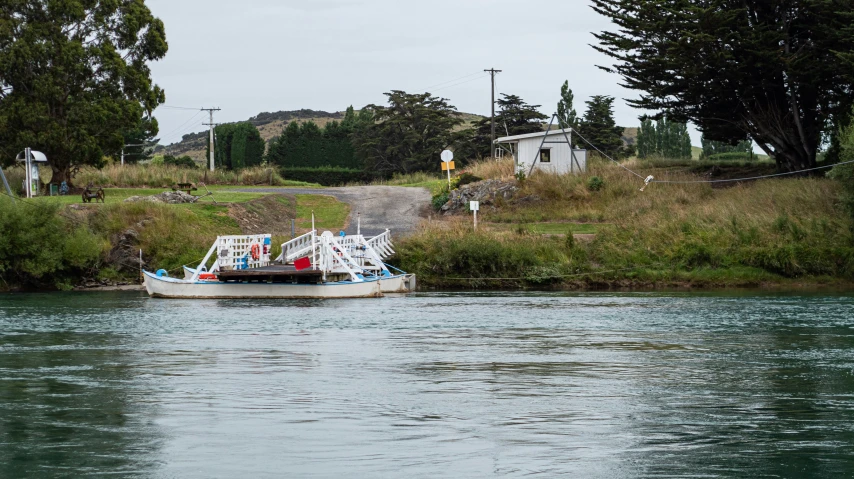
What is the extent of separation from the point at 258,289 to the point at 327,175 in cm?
5937

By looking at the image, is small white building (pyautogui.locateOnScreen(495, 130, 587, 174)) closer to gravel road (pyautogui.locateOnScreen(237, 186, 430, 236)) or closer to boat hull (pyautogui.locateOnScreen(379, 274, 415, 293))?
gravel road (pyautogui.locateOnScreen(237, 186, 430, 236))

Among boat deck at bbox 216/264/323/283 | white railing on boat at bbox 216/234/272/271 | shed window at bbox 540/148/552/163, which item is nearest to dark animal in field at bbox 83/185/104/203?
white railing on boat at bbox 216/234/272/271

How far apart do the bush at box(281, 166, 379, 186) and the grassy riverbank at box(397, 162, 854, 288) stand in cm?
4914

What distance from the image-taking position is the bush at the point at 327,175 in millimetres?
101375

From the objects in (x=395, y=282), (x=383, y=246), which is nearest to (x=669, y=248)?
(x=395, y=282)

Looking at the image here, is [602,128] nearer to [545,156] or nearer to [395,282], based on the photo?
[545,156]

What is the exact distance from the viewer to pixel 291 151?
4710 inches

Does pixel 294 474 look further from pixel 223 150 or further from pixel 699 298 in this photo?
pixel 223 150

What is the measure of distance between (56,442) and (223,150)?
377 ft

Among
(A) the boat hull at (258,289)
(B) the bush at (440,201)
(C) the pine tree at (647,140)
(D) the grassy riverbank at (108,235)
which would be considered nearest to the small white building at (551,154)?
(B) the bush at (440,201)

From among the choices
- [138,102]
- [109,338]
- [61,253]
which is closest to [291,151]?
[138,102]

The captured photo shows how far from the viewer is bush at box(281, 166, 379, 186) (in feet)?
333

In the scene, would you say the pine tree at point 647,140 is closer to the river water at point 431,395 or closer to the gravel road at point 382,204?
the gravel road at point 382,204

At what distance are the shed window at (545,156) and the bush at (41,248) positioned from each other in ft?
89.4
